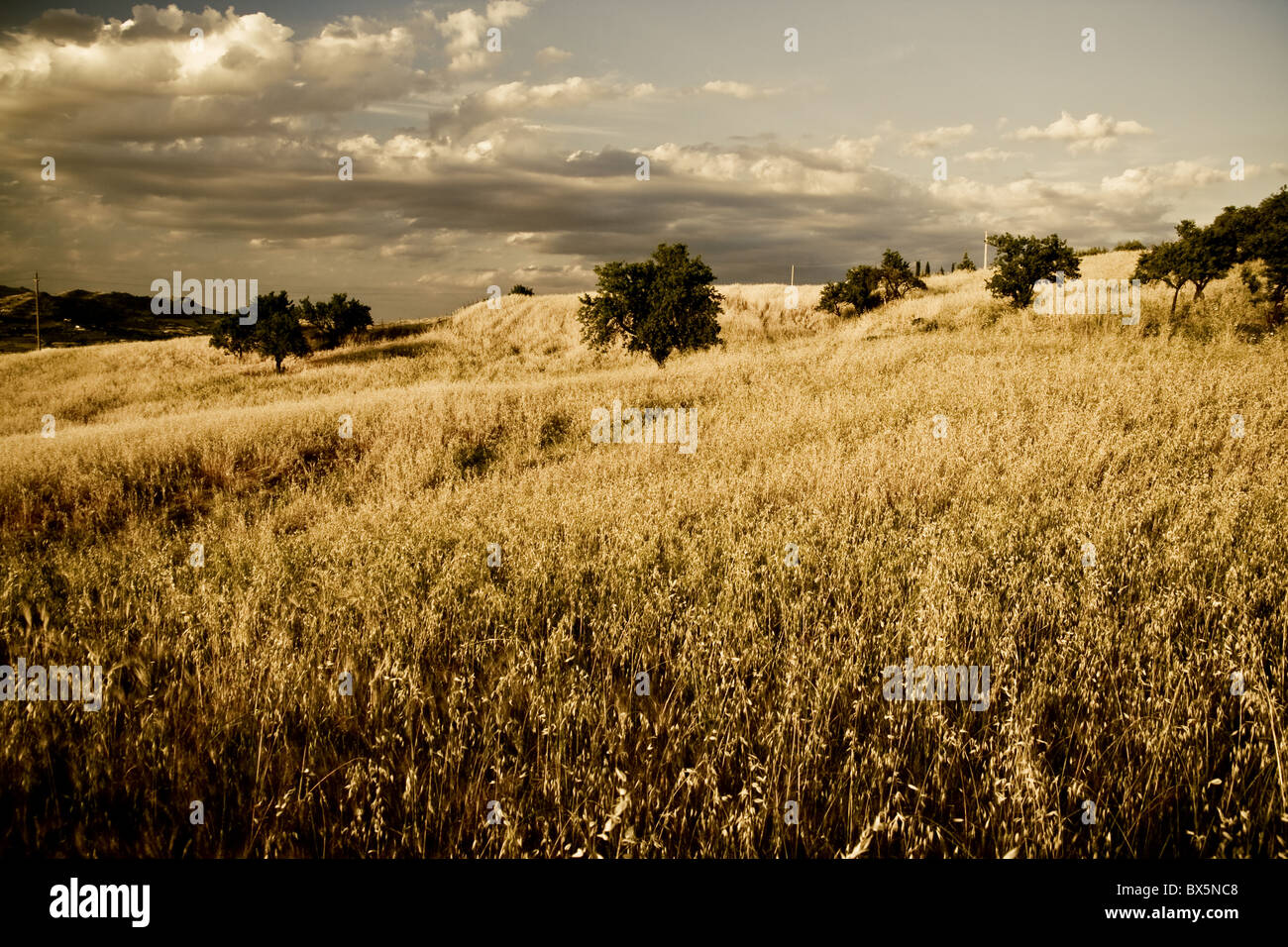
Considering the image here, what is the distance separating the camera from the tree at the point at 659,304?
25141 mm

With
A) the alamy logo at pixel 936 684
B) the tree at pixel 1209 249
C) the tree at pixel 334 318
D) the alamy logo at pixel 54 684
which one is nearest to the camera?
the alamy logo at pixel 936 684

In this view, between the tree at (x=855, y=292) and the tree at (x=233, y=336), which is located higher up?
the tree at (x=855, y=292)

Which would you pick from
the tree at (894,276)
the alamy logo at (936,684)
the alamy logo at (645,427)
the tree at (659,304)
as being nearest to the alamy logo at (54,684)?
the alamy logo at (936,684)

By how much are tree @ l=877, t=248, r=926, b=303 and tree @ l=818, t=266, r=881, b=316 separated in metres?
0.50

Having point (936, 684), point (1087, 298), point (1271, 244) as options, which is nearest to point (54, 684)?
point (936, 684)

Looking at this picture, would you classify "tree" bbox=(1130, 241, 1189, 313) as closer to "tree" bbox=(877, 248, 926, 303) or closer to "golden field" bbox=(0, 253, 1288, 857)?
"golden field" bbox=(0, 253, 1288, 857)

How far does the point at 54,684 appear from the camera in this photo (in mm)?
3303

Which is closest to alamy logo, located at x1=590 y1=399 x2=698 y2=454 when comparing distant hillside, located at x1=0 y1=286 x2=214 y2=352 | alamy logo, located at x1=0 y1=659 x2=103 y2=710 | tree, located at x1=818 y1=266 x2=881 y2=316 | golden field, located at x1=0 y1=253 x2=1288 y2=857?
golden field, located at x1=0 y1=253 x2=1288 y2=857

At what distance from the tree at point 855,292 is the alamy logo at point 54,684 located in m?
47.8

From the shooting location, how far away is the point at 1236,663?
10.5ft

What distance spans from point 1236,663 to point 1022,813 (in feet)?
7.11

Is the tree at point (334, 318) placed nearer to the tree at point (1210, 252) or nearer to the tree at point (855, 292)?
the tree at point (855, 292)

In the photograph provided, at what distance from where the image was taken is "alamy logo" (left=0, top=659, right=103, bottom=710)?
316 cm
